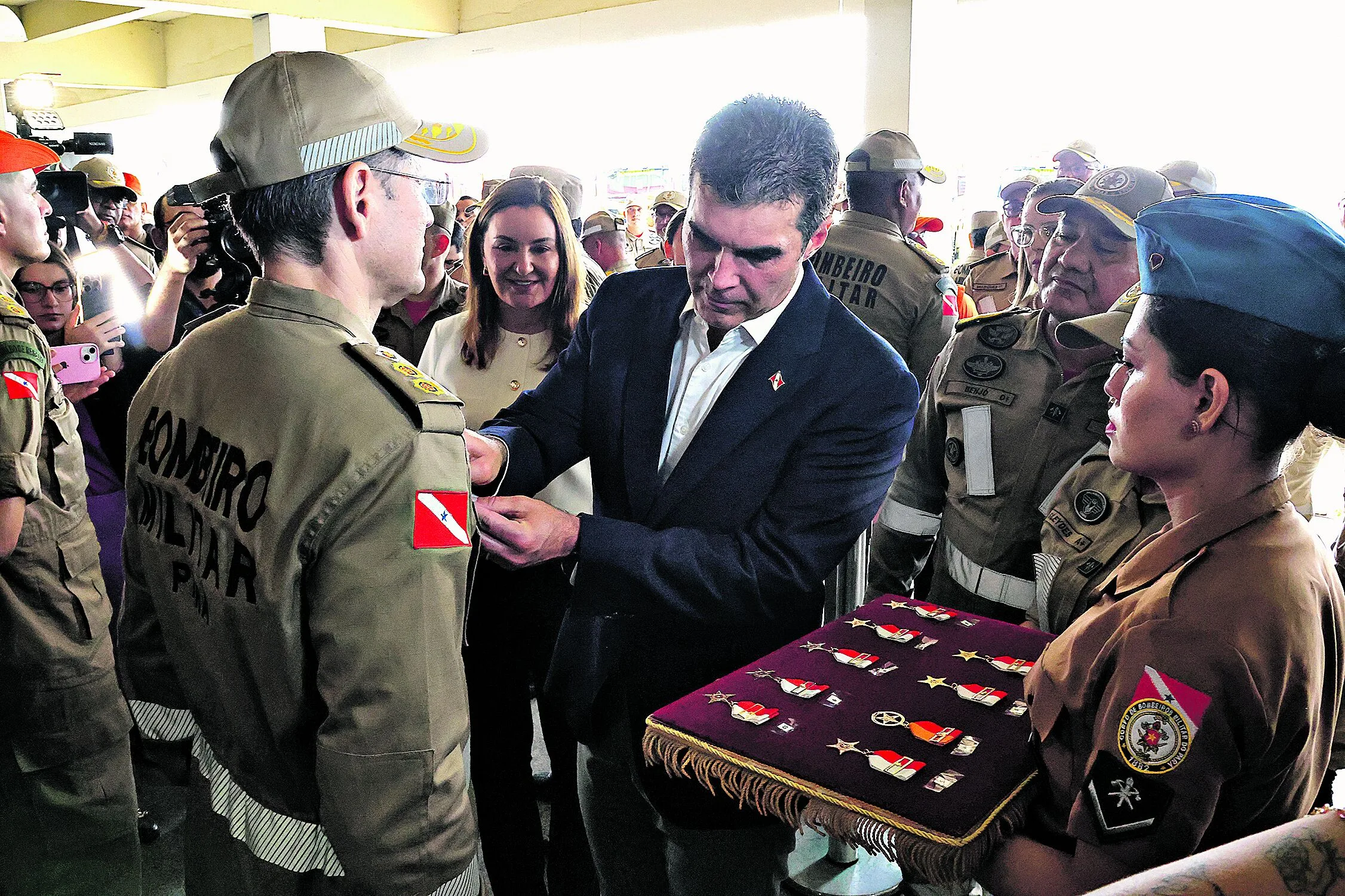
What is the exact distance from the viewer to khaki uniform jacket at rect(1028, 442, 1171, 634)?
5.82ft

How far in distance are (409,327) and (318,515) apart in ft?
7.69

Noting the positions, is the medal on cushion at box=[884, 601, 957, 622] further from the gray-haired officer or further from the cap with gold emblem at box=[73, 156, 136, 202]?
the cap with gold emblem at box=[73, 156, 136, 202]

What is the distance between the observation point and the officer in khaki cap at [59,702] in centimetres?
237

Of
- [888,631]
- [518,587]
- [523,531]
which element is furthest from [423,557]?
[518,587]

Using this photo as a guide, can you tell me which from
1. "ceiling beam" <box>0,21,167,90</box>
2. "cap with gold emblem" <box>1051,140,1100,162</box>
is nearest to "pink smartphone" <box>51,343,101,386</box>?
"cap with gold emblem" <box>1051,140,1100,162</box>

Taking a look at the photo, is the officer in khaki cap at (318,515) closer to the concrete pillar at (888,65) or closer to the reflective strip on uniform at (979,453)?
the reflective strip on uniform at (979,453)

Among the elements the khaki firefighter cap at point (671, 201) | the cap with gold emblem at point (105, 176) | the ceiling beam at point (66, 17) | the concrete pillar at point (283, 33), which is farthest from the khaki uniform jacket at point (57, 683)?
the ceiling beam at point (66, 17)

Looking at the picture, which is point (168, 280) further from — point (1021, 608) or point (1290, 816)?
point (1290, 816)

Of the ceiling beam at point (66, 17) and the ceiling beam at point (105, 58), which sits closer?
the ceiling beam at point (66, 17)

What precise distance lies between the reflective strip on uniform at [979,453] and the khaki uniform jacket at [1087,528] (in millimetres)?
308

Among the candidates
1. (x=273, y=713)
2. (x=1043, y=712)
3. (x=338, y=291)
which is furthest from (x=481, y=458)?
(x=1043, y=712)

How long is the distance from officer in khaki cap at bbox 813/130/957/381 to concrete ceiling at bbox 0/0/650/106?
24.0 ft

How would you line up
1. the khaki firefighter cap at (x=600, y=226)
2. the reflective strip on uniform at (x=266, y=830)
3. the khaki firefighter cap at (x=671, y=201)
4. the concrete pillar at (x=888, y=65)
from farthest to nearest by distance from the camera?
the concrete pillar at (x=888, y=65)
the khaki firefighter cap at (x=671, y=201)
the khaki firefighter cap at (x=600, y=226)
the reflective strip on uniform at (x=266, y=830)

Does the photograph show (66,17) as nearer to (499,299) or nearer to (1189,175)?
(499,299)
